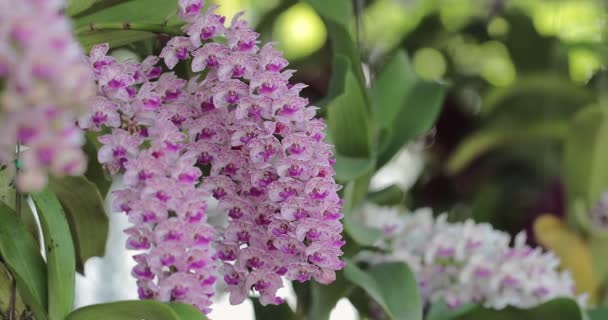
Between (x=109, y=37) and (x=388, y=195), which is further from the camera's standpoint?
(x=388, y=195)

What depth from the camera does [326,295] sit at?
24.9 inches

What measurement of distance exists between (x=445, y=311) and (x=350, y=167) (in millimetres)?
169

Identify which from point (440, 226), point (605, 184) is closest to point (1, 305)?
point (440, 226)

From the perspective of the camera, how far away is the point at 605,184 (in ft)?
3.09

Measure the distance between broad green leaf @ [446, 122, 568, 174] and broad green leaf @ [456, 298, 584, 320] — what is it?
0.51 metres

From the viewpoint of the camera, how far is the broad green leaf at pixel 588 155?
3.01 feet

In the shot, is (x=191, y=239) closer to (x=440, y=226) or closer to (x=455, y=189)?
(x=440, y=226)

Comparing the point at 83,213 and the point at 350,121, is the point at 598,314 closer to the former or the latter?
the point at 350,121

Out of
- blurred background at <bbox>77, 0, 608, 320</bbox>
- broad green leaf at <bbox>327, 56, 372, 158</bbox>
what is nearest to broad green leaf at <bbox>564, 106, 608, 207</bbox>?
blurred background at <bbox>77, 0, 608, 320</bbox>

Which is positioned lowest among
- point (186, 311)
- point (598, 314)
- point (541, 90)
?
point (598, 314)

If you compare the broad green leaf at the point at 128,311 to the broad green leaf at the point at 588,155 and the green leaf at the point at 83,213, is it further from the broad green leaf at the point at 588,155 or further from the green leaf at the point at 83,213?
the broad green leaf at the point at 588,155

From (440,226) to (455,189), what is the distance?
1.55ft

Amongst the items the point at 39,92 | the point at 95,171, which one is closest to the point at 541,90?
the point at 95,171

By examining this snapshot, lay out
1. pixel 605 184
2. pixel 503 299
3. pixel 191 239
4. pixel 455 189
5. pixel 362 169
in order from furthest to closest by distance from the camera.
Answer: pixel 455 189
pixel 605 184
pixel 503 299
pixel 362 169
pixel 191 239
